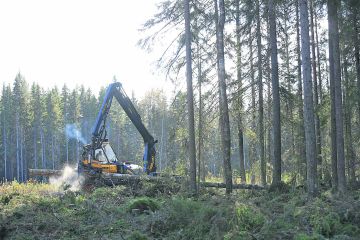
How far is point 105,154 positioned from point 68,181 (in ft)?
7.20

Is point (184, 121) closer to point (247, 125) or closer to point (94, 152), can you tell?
point (247, 125)

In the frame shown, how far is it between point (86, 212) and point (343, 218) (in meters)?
6.23

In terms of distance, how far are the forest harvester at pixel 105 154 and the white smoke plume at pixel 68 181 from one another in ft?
1.15

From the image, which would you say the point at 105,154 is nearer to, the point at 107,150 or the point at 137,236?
the point at 107,150

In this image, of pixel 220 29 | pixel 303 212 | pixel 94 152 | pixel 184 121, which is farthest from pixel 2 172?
pixel 303 212

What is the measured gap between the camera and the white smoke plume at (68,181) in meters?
17.7

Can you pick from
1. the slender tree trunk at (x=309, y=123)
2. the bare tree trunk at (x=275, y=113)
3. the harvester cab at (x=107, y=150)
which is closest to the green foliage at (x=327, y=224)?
the slender tree trunk at (x=309, y=123)

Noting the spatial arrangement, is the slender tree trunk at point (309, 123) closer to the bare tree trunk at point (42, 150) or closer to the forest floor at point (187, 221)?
the forest floor at point (187, 221)

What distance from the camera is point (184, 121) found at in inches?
674

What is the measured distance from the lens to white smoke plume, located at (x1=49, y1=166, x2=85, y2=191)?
1767 centimetres

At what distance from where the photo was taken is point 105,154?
19266 millimetres

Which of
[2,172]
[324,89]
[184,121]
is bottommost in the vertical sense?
[2,172]

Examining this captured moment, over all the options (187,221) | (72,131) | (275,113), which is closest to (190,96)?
(275,113)

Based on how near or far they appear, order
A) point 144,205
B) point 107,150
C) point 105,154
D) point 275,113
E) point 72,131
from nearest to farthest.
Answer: point 144,205 < point 275,113 < point 105,154 < point 107,150 < point 72,131
